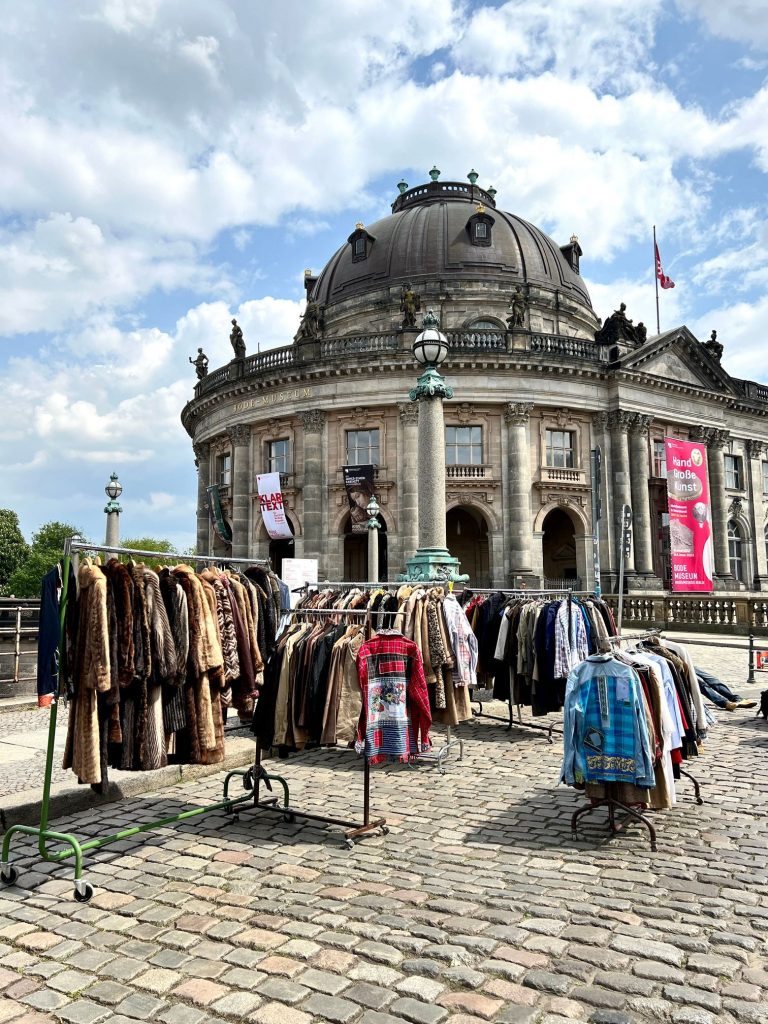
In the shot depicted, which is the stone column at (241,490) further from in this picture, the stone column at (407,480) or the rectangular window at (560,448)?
the rectangular window at (560,448)

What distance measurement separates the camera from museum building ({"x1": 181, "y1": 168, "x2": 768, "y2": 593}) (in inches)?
1350

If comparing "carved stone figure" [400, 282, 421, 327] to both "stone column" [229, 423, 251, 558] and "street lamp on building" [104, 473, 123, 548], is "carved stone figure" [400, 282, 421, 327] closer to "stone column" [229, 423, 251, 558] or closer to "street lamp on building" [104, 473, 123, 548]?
"stone column" [229, 423, 251, 558]

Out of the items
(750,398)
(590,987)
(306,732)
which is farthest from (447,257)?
(590,987)

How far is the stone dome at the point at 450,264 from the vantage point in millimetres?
40812

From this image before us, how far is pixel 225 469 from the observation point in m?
40.7

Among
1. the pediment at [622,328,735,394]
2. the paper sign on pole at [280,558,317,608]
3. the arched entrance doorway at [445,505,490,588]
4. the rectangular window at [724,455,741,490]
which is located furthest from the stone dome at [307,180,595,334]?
the paper sign on pole at [280,558,317,608]

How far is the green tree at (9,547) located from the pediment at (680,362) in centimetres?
6088

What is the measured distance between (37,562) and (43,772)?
72.9 m

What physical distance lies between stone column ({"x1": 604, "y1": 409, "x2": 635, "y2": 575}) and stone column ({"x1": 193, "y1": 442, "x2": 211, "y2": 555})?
825 inches

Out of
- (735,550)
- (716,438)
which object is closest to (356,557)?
(716,438)

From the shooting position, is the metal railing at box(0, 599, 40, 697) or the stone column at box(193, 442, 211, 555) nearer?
the metal railing at box(0, 599, 40, 697)

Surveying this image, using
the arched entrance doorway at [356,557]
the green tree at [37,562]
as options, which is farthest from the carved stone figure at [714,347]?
the green tree at [37,562]

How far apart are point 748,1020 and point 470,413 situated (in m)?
31.8

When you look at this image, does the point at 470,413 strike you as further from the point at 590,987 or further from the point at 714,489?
the point at 590,987
